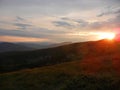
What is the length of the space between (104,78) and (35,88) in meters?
10.2

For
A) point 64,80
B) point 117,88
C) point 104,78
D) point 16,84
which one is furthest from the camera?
point 16,84

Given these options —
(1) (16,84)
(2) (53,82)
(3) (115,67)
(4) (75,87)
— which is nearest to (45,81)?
(2) (53,82)

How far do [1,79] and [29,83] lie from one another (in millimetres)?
9572

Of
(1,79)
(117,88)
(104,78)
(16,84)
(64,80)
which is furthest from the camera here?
(1,79)

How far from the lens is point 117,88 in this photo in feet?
90.0

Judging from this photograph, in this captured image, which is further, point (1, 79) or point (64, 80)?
point (1, 79)

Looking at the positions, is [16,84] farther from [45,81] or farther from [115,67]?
[115,67]

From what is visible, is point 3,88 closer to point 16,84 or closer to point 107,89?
point 16,84

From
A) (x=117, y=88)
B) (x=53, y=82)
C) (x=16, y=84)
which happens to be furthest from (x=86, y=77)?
(x=16, y=84)

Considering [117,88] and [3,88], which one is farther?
[3,88]

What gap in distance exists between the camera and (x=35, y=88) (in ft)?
111

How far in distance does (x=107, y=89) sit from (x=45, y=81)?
12.6m

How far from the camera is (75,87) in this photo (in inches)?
1206

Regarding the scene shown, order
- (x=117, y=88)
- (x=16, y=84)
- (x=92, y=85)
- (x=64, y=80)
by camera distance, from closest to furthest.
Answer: (x=117, y=88) → (x=92, y=85) → (x=64, y=80) → (x=16, y=84)
